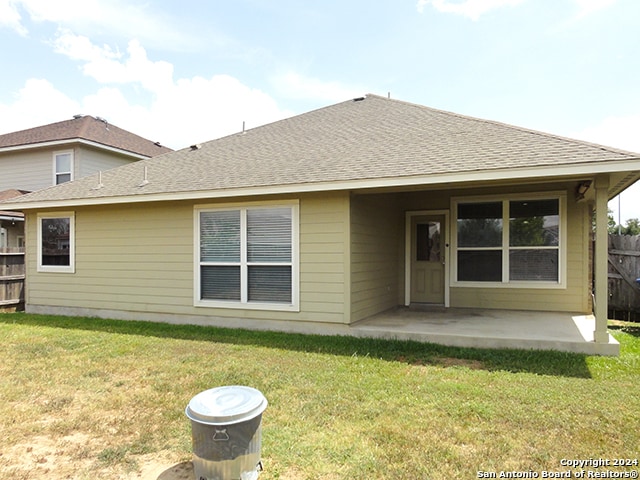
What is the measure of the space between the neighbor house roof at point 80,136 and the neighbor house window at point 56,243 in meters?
4.96

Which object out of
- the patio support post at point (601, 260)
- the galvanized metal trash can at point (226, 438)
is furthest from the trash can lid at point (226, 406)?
the patio support post at point (601, 260)

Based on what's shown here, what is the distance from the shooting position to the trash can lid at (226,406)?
2.50 metres

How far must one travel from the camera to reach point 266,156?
8.61m

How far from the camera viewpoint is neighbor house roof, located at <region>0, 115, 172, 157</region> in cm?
1373

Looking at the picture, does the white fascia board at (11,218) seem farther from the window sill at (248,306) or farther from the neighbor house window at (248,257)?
the window sill at (248,306)

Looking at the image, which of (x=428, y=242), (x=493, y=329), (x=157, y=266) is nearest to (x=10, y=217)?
(x=157, y=266)

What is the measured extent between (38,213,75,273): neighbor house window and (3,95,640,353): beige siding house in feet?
0.12

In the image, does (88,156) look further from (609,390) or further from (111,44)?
(609,390)

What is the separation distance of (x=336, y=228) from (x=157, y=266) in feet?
12.4

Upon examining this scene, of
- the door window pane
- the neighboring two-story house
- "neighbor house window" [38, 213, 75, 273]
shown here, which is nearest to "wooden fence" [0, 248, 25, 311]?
"neighbor house window" [38, 213, 75, 273]

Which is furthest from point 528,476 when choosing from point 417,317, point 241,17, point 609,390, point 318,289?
point 241,17

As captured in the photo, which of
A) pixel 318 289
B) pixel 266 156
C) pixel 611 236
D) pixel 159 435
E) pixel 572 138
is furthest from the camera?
pixel 611 236

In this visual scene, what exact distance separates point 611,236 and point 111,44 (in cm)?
1364

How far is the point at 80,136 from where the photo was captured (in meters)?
13.4
